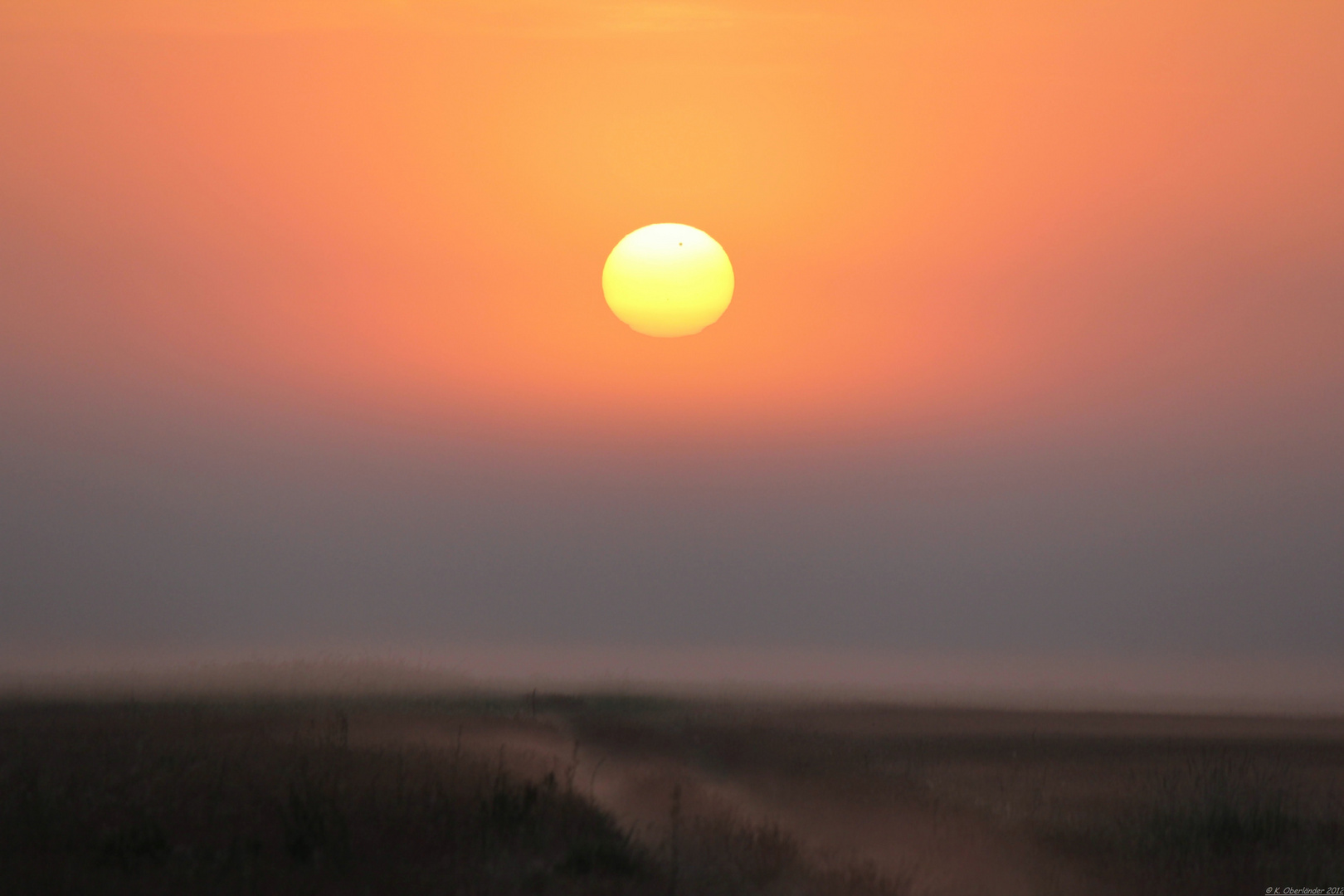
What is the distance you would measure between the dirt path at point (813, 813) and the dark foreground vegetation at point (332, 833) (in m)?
0.58

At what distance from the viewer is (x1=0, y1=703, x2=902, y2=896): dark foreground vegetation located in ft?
34.4

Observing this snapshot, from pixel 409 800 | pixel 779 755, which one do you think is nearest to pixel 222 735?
pixel 409 800

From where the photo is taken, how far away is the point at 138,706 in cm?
2139

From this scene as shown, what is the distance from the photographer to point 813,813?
15.9 metres

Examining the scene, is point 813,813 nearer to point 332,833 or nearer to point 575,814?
point 575,814

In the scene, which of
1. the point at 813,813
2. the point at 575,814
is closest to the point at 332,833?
the point at 575,814

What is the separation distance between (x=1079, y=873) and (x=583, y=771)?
769 centimetres

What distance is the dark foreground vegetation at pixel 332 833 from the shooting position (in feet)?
34.4

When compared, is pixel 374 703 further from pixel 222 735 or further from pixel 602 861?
pixel 602 861

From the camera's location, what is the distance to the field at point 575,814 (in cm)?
1091

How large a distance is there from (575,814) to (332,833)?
9.04 feet

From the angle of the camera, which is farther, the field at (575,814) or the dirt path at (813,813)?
the dirt path at (813,813)

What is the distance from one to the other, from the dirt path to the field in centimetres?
6

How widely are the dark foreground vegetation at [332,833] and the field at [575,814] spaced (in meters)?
0.03
